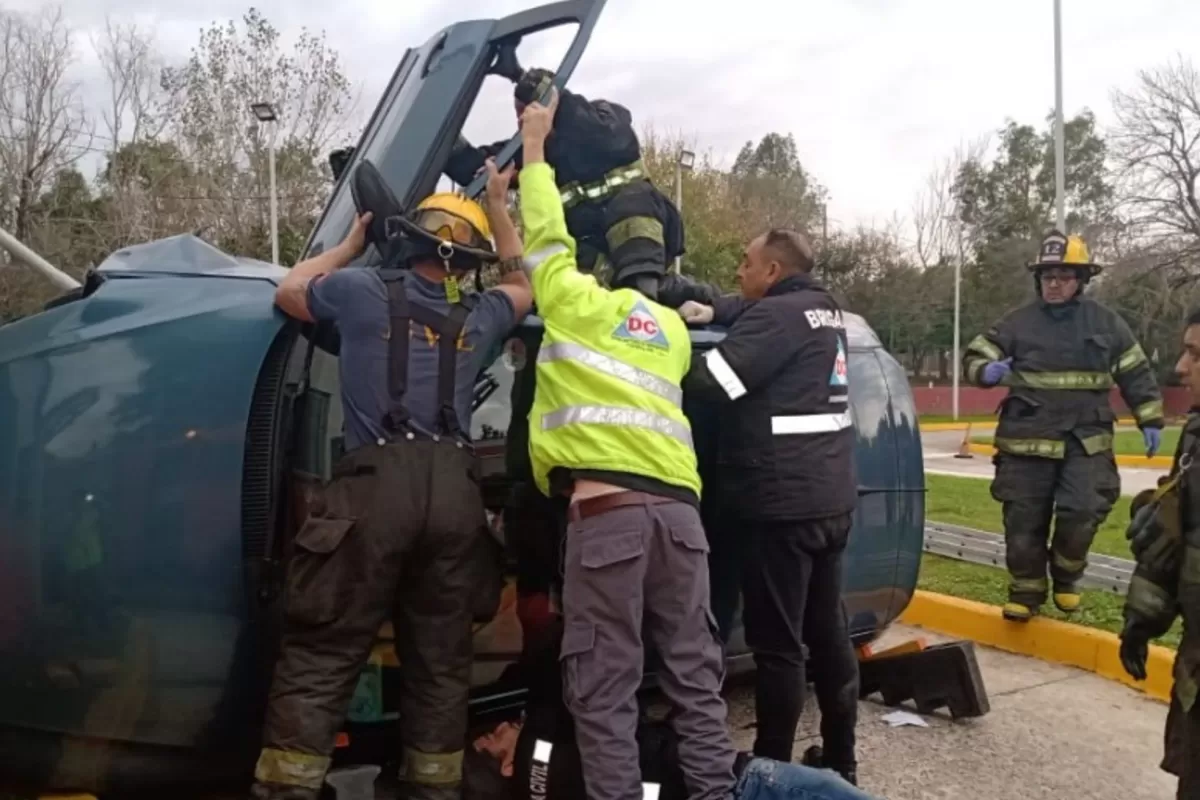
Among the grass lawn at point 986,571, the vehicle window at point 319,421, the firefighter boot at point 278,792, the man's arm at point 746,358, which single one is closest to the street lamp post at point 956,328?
the grass lawn at point 986,571

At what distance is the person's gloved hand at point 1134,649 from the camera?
3.06 meters

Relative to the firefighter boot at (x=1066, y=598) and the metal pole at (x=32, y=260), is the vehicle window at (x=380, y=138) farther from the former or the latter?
the firefighter boot at (x=1066, y=598)

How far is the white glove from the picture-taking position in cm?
343

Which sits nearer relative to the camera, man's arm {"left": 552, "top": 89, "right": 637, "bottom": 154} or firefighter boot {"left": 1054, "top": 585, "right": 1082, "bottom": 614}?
man's arm {"left": 552, "top": 89, "right": 637, "bottom": 154}

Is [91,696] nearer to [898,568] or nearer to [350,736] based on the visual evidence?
[350,736]

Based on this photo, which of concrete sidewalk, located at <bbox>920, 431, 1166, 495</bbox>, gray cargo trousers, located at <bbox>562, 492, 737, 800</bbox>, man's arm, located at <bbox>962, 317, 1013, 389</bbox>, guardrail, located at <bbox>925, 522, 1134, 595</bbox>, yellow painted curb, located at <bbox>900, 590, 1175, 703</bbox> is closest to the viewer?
gray cargo trousers, located at <bbox>562, 492, 737, 800</bbox>

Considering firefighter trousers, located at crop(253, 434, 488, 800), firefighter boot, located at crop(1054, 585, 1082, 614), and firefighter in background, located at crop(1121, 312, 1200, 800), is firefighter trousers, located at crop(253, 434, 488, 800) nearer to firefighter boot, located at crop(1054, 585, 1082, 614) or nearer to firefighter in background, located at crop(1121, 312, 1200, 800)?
firefighter in background, located at crop(1121, 312, 1200, 800)

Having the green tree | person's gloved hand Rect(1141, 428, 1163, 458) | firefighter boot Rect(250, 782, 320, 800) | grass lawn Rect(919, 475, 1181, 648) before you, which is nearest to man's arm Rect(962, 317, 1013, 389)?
person's gloved hand Rect(1141, 428, 1163, 458)

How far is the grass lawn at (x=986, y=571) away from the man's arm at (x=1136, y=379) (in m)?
0.97

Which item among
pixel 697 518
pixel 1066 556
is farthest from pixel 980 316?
pixel 697 518

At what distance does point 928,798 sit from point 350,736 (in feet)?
6.19

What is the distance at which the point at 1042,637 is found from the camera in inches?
206

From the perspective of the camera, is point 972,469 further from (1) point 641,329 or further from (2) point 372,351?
(2) point 372,351

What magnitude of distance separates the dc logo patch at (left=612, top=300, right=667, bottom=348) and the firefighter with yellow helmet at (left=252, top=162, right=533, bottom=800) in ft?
1.16
